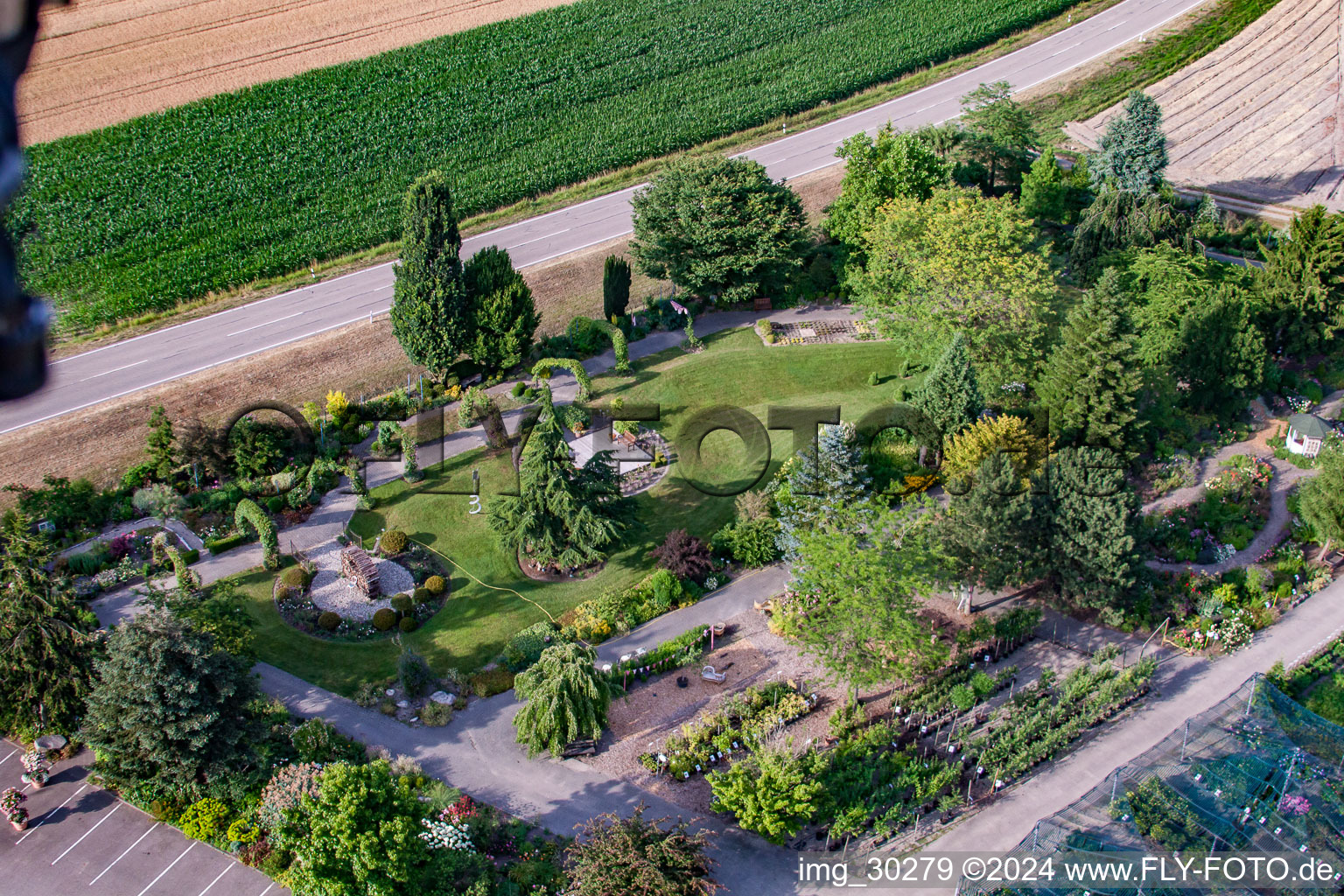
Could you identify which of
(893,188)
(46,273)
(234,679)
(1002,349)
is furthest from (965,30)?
(234,679)

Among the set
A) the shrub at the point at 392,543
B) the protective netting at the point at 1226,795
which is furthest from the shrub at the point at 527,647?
the protective netting at the point at 1226,795

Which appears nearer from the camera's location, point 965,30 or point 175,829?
point 175,829

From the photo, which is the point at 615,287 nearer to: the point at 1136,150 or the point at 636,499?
the point at 636,499

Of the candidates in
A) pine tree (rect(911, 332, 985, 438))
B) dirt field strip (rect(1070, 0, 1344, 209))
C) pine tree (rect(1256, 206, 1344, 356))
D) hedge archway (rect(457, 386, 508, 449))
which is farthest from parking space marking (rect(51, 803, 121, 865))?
dirt field strip (rect(1070, 0, 1344, 209))

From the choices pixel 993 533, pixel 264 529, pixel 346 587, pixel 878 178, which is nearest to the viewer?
pixel 993 533

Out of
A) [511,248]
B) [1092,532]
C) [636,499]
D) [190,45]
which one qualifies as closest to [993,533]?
[1092,532]

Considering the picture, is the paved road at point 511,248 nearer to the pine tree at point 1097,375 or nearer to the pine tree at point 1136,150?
the pine tree at point 1136,150

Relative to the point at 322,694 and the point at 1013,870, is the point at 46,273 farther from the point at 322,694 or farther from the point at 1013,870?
the point at 1013,870
